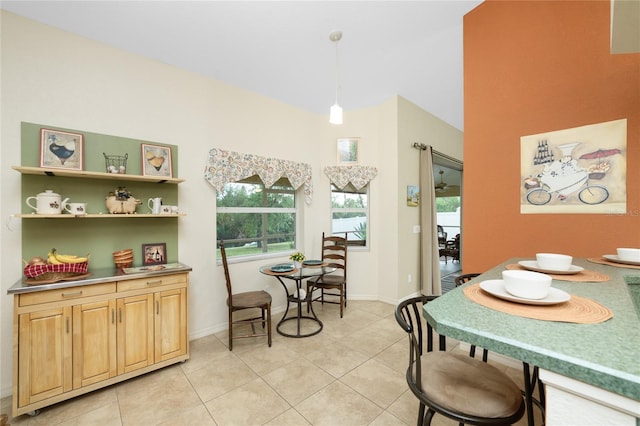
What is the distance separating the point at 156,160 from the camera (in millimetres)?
2602

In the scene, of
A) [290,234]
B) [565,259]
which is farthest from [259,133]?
[565,259]

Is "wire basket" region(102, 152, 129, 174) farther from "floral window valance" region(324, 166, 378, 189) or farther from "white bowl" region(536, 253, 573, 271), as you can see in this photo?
"white bowl" region(536, 253, 573, 271)

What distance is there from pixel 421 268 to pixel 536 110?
2.75 m

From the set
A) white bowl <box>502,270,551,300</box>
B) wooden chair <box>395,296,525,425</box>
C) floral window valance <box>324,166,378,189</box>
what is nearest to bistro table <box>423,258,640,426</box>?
white bowl <box>502,270,551,300</box>

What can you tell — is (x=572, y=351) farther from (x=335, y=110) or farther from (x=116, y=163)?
(x=116, y=163)

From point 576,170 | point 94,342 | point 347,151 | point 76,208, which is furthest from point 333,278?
A: point 76,208

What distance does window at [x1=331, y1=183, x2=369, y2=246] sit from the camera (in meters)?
4.13

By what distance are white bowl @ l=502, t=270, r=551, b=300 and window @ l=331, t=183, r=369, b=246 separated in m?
3.27

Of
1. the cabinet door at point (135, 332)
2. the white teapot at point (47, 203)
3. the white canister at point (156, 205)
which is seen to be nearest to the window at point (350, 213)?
the white canister at point (156, 205)

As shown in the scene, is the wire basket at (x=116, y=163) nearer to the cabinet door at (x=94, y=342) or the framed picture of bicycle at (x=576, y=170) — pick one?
the cabinet door at (x=94, y=342)

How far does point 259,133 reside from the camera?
340 cm

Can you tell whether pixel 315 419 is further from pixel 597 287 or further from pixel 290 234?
pixel 290 234

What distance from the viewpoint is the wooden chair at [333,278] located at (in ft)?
10.8

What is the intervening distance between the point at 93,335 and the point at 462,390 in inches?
97.0
